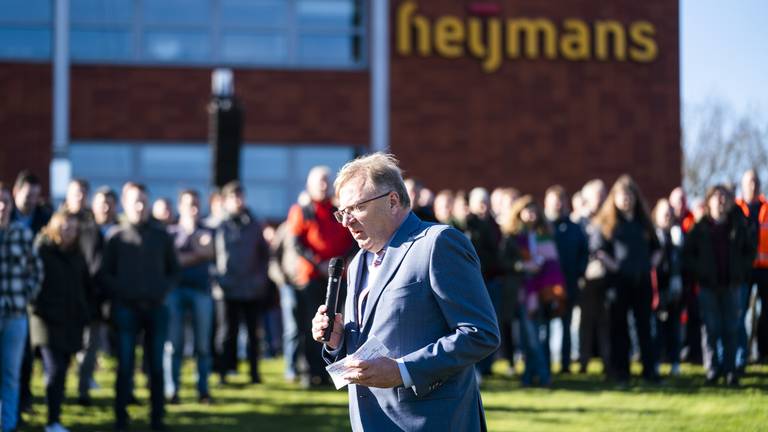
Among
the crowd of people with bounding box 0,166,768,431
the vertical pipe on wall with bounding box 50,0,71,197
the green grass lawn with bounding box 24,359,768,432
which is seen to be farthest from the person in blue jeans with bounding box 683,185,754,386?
the vertical pipe on wall with bounding box 50,0,71,197

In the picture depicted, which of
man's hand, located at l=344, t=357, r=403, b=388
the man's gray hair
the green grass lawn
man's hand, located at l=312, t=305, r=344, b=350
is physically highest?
the man's gray hair

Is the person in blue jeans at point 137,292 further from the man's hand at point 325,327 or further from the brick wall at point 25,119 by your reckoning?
the brick wall at point 25,119

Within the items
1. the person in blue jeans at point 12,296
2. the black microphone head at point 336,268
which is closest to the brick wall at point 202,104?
the person in blue jeans at point 12,296

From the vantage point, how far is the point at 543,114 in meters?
26.7

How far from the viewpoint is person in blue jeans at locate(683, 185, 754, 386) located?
12.1 metres

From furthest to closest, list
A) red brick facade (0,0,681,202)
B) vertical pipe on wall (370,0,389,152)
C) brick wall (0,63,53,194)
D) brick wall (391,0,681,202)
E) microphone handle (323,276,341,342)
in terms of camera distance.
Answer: brick wall (391,0,681,202)
vertical pipe on wall (370,0,389,152)
red brick facade (0,0,681,202)
brick wall (0,63,53,194)
microphone handle (323,276,341,342)

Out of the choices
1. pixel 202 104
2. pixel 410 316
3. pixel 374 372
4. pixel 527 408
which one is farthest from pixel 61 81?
pixel 374 372

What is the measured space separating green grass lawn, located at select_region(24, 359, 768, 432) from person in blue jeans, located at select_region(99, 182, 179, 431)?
39 centimetres

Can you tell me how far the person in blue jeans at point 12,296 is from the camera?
382 inches

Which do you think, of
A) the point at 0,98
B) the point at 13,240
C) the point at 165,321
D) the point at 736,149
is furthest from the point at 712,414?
the point at 736,149

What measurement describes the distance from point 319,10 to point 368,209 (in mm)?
21967

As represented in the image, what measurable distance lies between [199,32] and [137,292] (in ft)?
53.6

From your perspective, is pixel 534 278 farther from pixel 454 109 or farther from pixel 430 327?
pixel 454 109

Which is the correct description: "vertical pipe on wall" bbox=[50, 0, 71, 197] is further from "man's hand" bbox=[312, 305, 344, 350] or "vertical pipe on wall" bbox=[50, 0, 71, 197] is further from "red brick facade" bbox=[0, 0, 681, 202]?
"man's hand" bbox=[312, 305, 344, 350]
